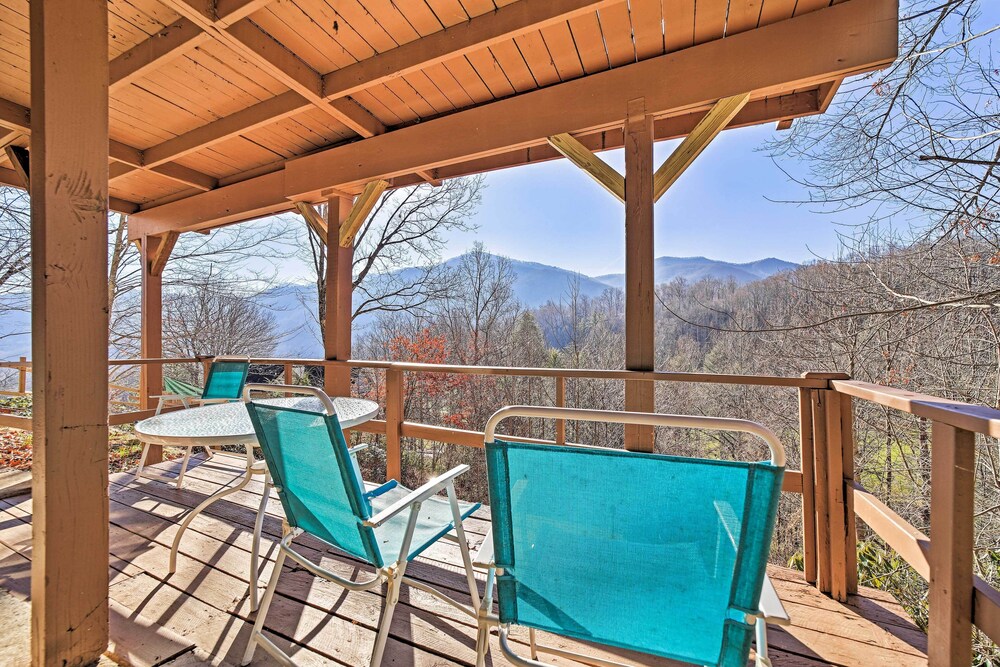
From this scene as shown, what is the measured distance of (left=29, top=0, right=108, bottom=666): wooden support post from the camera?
1235mm

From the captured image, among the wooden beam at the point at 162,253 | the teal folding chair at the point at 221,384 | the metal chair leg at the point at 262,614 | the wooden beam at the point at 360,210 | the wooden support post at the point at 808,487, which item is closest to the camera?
the metal chair leg at the point at 262,614

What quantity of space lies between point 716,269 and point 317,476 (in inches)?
335

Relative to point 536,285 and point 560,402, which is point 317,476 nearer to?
point 560,402

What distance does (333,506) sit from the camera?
1305 mm

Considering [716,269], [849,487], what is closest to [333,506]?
[849,487]

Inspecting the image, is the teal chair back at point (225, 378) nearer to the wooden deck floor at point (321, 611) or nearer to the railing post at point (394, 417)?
the wooden deck floor at point (321, 611)

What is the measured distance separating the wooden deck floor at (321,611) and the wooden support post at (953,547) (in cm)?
52

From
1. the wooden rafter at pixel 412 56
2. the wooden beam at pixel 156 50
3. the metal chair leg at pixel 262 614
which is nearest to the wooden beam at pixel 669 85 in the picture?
the wooden rafter at pixel 412 56

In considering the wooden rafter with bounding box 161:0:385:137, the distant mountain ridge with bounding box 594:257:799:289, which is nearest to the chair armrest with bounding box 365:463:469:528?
the wooden rafter with bounding box 161:0:385:137

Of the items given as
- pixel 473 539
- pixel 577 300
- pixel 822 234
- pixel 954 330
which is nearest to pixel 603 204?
pixel 577 300

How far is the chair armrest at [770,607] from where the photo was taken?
2.60 ft

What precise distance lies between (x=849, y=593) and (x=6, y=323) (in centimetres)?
1139

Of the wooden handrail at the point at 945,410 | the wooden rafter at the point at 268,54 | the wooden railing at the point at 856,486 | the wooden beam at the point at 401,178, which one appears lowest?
the wooden railing at the point at 856,486

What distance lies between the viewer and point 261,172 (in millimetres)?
3891
